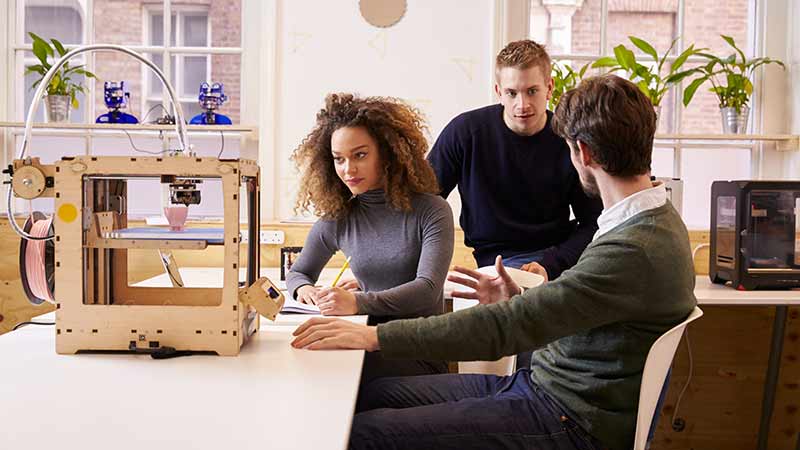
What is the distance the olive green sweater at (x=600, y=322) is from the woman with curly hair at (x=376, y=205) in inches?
25.0

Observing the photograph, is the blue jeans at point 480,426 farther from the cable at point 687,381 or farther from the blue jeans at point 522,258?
the cable at point 687,381

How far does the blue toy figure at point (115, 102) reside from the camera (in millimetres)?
3320

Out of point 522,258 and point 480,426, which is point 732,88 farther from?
point 480,426

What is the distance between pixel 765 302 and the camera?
2.70 m

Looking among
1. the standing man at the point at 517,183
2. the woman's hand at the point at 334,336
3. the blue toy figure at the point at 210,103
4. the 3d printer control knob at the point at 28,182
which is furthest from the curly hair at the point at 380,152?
the blue toy figure at the point at 210,103

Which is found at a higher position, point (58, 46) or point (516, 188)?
point (58, 46)

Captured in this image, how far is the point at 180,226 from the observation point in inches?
78.0

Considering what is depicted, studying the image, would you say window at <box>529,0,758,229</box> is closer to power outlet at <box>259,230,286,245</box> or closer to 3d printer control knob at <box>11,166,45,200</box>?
power outlet at <box>259,230,286,245</box>

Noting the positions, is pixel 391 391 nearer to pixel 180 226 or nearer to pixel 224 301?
pixel 224 301

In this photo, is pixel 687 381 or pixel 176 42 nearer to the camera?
pixel 687 381

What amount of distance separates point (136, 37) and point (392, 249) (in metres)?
1.97

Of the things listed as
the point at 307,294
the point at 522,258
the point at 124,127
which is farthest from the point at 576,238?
the point at 124,127

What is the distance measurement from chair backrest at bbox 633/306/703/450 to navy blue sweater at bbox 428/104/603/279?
117 cm

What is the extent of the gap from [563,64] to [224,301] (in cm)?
240
